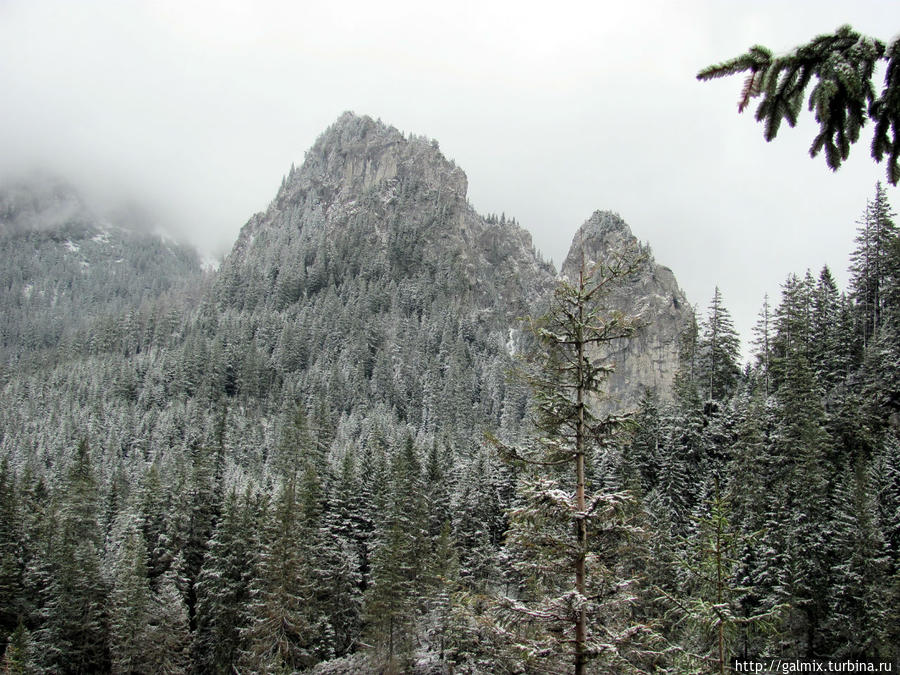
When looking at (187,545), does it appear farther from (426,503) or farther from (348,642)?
(426,503)

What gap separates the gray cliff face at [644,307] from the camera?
154875mm

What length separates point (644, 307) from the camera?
151 meters

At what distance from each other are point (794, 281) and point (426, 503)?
44.9 metres

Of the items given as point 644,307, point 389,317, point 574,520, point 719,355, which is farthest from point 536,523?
point 389,317

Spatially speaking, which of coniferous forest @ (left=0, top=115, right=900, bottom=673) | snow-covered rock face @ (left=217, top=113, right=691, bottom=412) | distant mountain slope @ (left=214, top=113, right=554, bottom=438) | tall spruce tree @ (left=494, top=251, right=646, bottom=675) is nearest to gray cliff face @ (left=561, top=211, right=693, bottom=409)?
snow-covered rock face @ (left=217, top=113, right=691, bottom=412)

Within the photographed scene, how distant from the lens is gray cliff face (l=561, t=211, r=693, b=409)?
508 ft

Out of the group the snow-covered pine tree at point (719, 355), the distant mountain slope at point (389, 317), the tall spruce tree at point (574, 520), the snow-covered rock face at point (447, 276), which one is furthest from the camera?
the snow-covered rock face at point (447, 276)

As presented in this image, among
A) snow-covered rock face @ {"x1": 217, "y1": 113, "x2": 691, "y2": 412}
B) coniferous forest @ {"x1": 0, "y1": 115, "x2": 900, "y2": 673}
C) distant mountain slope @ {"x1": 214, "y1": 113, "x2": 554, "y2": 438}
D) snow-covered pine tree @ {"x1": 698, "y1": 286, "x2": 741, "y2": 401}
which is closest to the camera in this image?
coniferous forest @ {"x1": 0, "y1": 115, "x2": 900, "y2": 673}

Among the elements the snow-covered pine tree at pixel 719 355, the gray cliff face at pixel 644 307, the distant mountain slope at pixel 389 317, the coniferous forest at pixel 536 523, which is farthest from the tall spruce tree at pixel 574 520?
the gray cliff face at pixel 644 307

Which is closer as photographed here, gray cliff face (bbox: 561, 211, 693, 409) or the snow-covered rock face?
gray cliff face (bbox: 561, 211, 693, 409)

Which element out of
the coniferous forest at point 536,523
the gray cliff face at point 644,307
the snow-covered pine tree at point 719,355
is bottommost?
the coniferous forest at point 536,523

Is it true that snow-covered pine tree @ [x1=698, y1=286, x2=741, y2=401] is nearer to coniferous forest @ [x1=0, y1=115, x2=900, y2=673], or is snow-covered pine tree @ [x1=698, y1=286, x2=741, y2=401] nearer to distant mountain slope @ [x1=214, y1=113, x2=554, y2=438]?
coniferous forest @ [x1=0, y1=115, x2=900, y2=673]

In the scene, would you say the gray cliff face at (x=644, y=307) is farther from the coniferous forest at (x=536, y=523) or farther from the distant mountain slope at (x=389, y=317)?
the coniferous forest at (x=536, y=523)

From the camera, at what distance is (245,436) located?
312ft
